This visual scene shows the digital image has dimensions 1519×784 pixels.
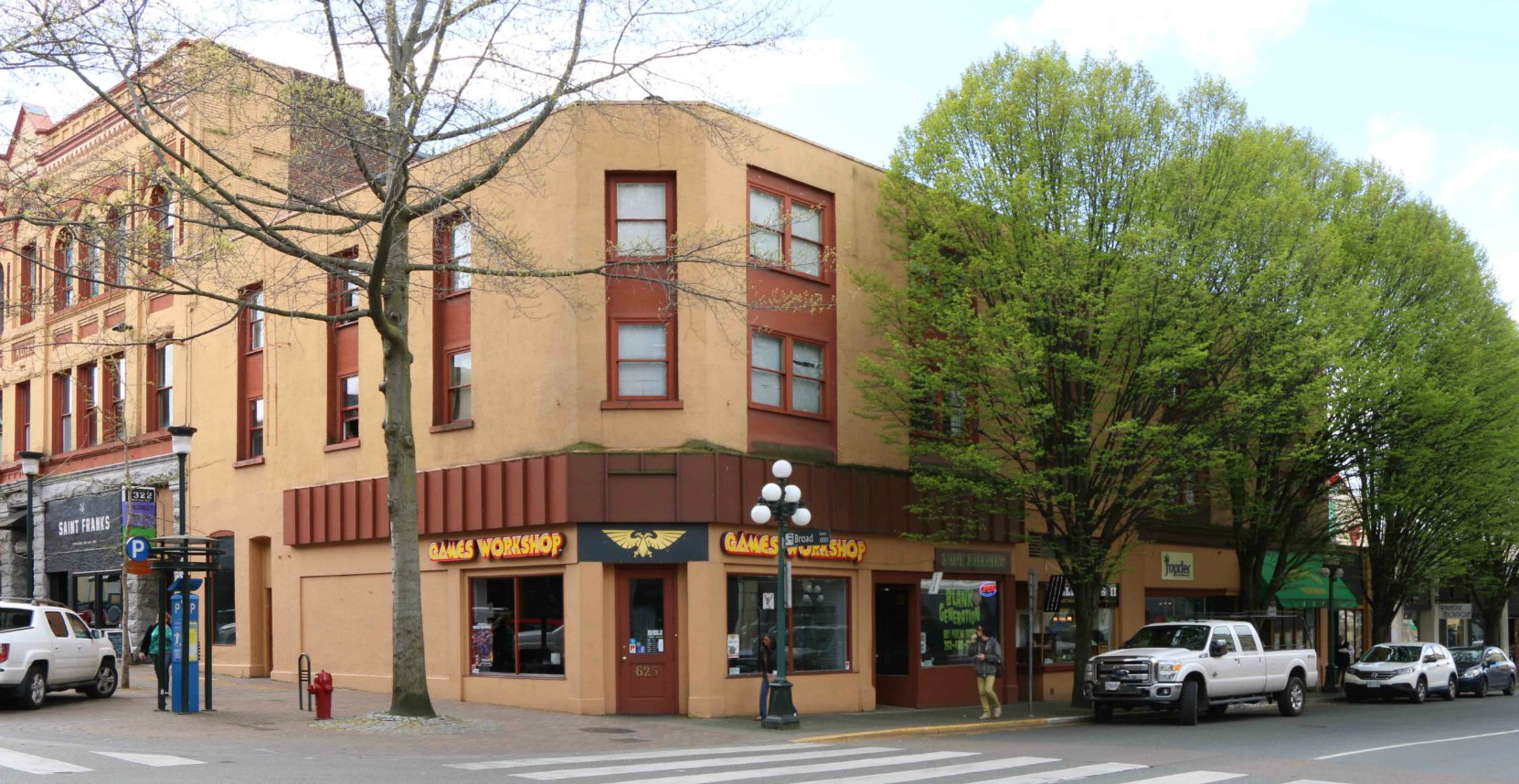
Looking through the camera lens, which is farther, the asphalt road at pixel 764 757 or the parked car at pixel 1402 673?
the parked car at pixel 1402 673

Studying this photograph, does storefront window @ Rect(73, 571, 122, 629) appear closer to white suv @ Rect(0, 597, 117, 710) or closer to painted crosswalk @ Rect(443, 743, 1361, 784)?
white suv @ Rect(0, 597, 117, 710)

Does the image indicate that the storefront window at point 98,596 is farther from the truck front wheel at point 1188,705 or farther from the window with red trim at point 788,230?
the truck front wheel at point 1188,705

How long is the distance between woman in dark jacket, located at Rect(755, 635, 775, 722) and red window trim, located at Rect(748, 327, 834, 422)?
4266 mm

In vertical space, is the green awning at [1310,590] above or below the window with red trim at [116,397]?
below

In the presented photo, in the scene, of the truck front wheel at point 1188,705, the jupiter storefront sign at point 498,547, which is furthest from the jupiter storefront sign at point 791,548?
the truck front wheel at point 1188,705

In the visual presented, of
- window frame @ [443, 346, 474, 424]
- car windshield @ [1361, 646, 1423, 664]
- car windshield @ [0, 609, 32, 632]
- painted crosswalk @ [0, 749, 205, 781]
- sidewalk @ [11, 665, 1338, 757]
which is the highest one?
window frame @ [443, 346, 474, 424]

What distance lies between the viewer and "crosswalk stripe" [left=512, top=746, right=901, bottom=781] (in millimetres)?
14984

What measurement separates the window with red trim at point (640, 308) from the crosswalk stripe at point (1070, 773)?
10597mm

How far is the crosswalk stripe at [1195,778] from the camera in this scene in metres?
15.3

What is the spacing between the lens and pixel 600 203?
2473 centimetres

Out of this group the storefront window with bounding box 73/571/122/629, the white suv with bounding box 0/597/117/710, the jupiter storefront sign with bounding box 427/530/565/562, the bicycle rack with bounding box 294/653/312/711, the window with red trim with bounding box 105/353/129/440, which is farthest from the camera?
the storefront window with bounding box 73/571/122/629

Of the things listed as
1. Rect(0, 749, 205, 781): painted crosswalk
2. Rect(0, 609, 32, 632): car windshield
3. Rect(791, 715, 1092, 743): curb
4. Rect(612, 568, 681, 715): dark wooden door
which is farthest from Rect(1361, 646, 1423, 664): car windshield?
Rect(0, 609, 32, 632): car windshield

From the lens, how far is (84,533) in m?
36.8

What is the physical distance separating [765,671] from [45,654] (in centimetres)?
1169
